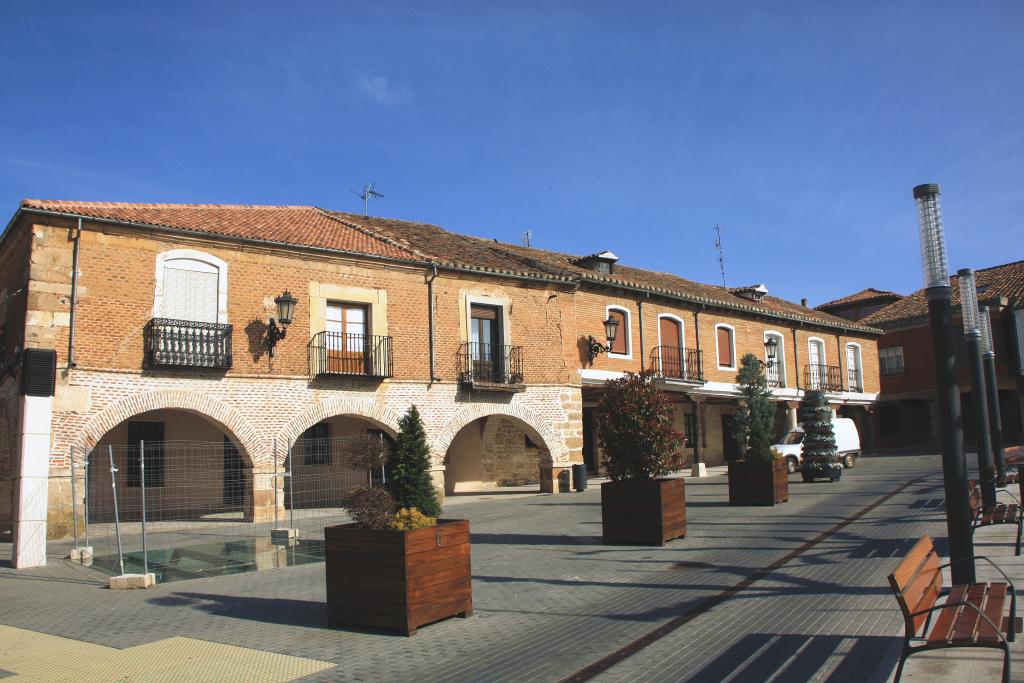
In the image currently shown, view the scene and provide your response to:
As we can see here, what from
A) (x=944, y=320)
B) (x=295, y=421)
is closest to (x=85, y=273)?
(x=295, y=421)

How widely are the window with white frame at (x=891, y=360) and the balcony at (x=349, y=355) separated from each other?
28909 millimetres

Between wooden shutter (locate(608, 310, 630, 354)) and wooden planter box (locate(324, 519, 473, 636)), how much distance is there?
56.6ft

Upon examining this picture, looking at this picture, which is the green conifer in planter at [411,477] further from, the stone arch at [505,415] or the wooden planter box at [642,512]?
the stone arch at [505,415]

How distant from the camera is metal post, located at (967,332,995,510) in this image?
33.4 ft

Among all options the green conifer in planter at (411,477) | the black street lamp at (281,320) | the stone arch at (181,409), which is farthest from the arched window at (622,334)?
the green conifer in planter at (411,477)

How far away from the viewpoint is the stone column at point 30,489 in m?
11.2

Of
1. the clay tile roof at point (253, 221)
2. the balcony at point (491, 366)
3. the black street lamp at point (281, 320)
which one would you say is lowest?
the balcony at point (491, 366)

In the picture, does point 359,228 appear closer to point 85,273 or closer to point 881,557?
point 85,273

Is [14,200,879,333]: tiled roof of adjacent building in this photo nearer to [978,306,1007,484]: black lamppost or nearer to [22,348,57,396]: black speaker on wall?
[22,348,57,396]: black speaker on wall

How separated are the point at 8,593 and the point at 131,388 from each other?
242 inches

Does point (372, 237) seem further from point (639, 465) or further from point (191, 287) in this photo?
point (639, 465)

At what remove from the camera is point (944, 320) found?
5.82m

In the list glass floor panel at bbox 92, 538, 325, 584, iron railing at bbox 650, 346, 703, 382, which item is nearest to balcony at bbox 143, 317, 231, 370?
glass floor panel at bbox 92, 538, 325, 584

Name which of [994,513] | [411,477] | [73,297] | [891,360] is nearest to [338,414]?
[73,297]
